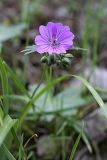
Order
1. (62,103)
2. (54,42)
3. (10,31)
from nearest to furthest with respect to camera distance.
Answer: (54,42)
(62,103)
(10,31)

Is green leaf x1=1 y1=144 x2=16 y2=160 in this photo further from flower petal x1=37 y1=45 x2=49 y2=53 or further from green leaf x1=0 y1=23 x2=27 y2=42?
green leaf x1=0 y1=23 x2=27 y2=42

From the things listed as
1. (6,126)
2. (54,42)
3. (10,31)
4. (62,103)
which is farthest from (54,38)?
(10,31)

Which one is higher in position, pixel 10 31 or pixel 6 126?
pixel 10 31

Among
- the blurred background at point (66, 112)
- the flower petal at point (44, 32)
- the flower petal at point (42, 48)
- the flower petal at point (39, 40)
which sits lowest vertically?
the blurred background at point (66, 112)

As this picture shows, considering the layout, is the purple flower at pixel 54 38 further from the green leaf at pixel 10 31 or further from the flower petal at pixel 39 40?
the green leaf at pixel 10 31

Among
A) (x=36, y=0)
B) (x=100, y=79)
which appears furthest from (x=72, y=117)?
(x=36, y=0)

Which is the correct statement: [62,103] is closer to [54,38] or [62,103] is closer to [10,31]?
[54,38]

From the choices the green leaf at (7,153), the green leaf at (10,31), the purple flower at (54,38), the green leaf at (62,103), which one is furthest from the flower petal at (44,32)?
the green leaf at (10,31)

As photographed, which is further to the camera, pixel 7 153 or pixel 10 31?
pixel 10 31
